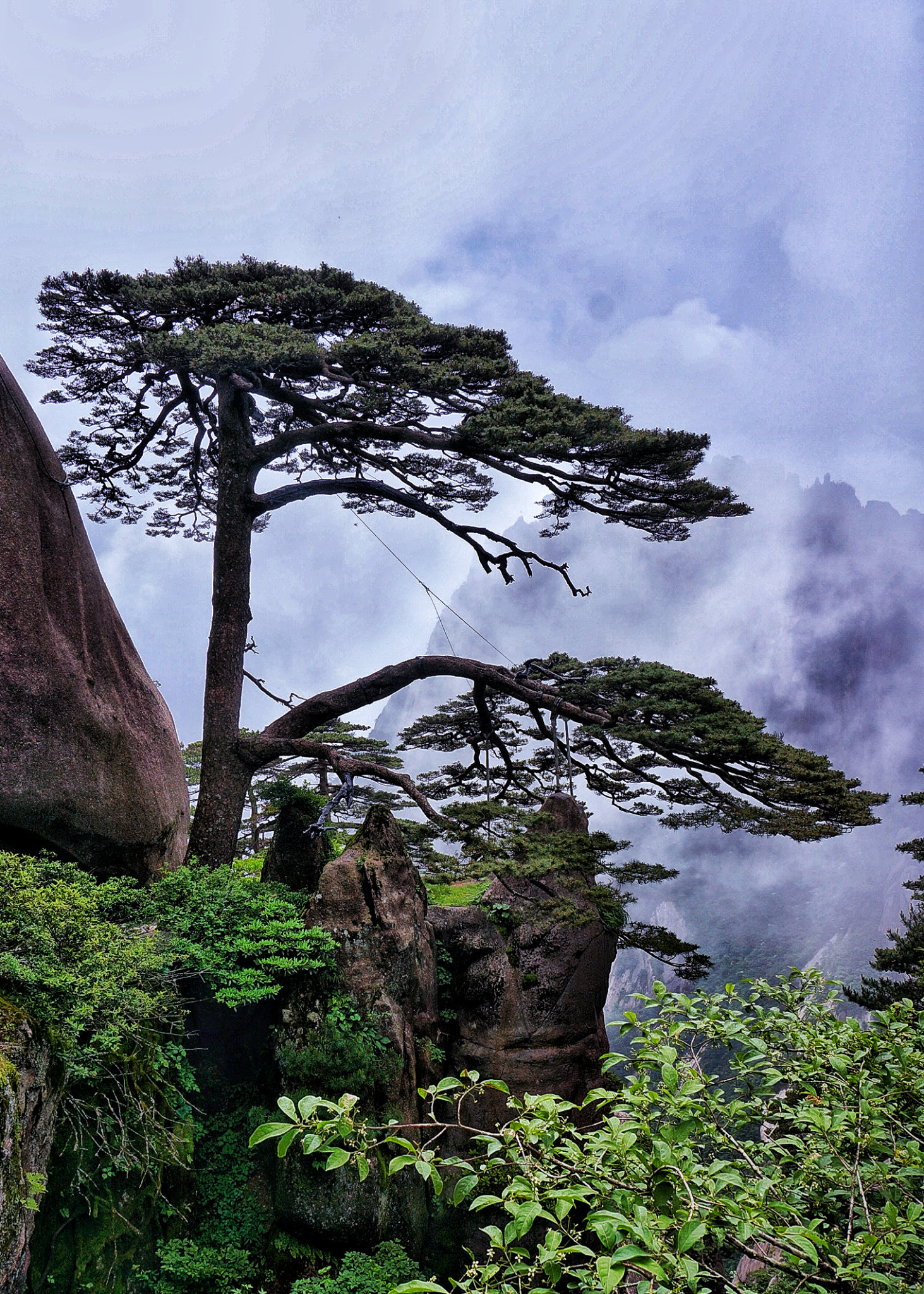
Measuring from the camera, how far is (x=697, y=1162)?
8.07ft

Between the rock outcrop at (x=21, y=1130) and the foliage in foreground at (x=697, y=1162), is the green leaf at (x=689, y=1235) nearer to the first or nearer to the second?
the foliage in foreground at (x=697, y=1162)

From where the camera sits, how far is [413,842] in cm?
880

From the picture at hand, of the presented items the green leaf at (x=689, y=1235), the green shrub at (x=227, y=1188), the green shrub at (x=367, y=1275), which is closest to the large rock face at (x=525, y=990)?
the green shrub at (x=367, y=1275)

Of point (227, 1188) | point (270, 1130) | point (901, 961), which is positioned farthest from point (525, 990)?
point (270, 1130)

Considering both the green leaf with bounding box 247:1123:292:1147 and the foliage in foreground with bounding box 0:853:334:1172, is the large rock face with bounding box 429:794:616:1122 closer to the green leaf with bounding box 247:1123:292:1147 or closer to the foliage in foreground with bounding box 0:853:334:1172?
the foliage in foreground with bounding box 0:853:334:1172

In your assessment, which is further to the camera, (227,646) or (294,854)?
(227,646)

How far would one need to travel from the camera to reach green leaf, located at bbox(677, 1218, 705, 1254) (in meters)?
1.76

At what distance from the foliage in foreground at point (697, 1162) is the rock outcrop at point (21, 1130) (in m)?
2.72

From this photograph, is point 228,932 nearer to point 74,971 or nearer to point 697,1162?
point 74,971

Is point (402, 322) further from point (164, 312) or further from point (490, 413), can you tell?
point (164, 312)

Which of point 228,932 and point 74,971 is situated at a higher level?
point 228,932

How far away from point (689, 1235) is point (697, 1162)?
78cm

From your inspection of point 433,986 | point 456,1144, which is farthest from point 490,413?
point 456,1144

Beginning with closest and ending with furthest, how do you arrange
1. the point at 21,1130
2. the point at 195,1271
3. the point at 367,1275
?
→ the point at 21,1130, the point at 195,1271, the point at 367,1275
